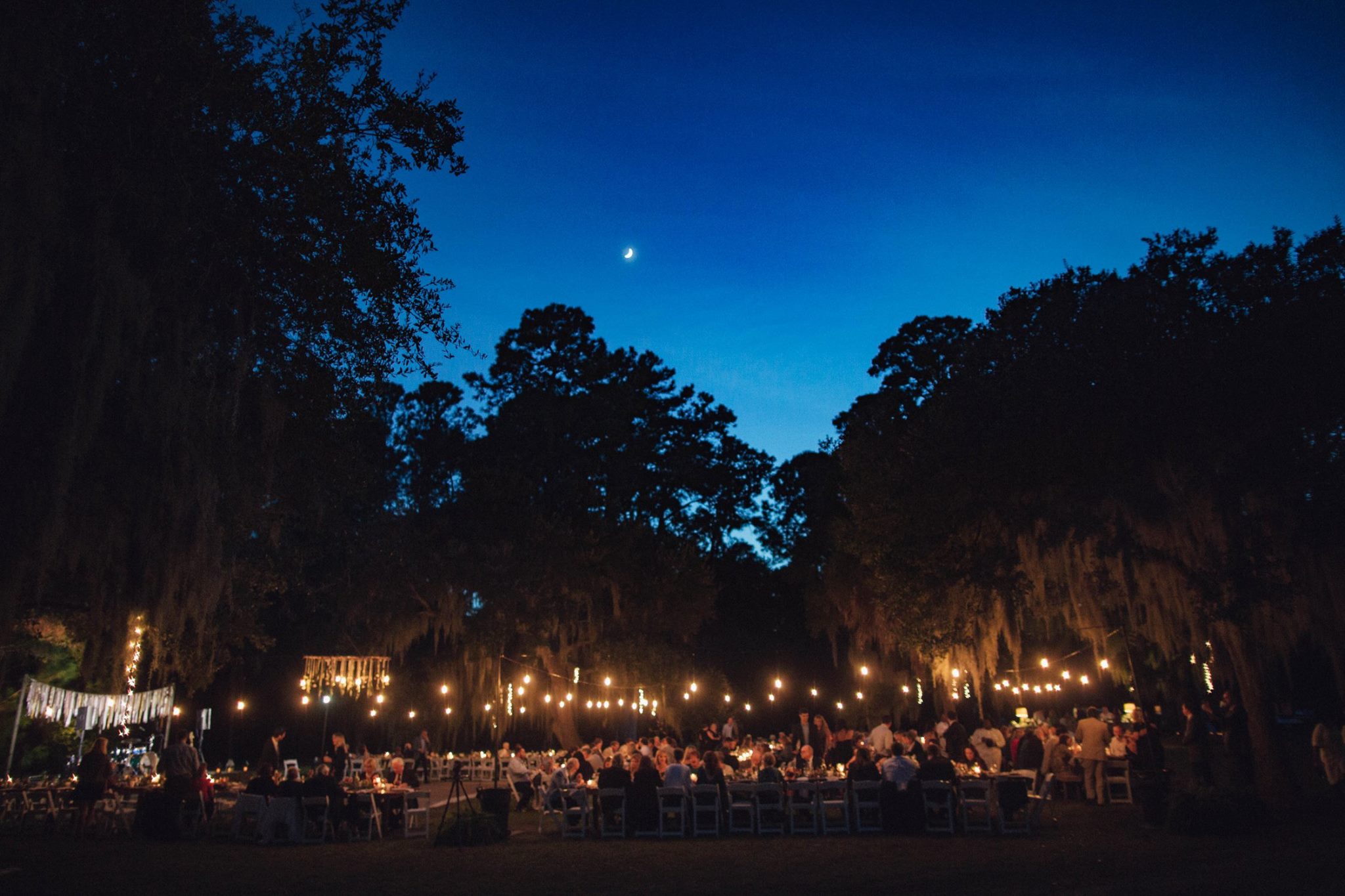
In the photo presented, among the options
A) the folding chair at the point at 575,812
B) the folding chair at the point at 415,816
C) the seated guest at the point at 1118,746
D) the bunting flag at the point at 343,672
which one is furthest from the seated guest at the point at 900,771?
the bunting flag at the point at 343,672

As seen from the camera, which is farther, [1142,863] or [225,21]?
[1142,863]

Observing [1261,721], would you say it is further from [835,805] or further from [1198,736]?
[835,805]

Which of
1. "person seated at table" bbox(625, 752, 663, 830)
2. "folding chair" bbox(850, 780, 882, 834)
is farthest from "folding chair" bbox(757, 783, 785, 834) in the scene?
"person seated at table" bbox(625, 752, 663, 830)

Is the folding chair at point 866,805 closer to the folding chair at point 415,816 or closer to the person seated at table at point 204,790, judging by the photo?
the folding chair at point 415,816

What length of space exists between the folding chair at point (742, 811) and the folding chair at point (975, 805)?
8.07ft

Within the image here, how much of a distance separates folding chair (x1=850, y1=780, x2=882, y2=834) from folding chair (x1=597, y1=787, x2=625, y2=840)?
2849 mm

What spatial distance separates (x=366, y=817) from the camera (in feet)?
36.4

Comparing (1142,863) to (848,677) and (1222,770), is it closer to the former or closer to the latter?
(1222,770)

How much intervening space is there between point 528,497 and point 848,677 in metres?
12.7

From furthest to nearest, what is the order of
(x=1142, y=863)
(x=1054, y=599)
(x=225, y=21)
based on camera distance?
1. (x=1054, y=599)
2. (x=1142, y=863)
3. (x=225, y=21)

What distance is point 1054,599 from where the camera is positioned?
44.2 ft

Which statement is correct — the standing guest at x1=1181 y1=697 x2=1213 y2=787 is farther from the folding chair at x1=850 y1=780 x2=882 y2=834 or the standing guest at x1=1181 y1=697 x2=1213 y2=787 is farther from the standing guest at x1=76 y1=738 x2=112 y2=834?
the standing guest at x1=76 y1=738 x2=112 y2=834

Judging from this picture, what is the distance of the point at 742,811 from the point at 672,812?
0.94 m

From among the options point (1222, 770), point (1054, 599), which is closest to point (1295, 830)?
point (1054, 599)
